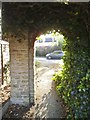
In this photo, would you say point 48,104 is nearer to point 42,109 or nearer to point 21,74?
point 42,109

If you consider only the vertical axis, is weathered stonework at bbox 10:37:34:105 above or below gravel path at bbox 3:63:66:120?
above

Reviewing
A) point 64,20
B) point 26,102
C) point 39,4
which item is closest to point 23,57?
point 26,102

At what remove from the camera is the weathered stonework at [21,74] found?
8.95 metres

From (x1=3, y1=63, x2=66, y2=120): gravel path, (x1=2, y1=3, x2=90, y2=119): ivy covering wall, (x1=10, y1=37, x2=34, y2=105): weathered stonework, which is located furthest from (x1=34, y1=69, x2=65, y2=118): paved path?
(x1=2, y1=3, x2=90, y2=119): ivy covering wall

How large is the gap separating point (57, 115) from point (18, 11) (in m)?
3.33

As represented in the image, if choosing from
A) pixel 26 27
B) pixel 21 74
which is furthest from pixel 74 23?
pixel 21 74

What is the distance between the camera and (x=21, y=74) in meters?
9.00

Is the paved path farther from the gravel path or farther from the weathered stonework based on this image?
the weathered stonework

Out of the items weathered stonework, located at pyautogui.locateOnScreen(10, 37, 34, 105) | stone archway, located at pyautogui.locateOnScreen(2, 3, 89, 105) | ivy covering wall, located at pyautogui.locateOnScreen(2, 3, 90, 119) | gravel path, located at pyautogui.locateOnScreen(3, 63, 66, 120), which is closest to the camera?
ivy covering wall, located at pyautogui.locateOnScreen(2, 3, 90, 119)

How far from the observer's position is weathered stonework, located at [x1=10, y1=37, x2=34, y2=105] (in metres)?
8.95

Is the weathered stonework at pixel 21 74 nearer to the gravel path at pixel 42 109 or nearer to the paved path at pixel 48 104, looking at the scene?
the gravel path at pixel 42 109

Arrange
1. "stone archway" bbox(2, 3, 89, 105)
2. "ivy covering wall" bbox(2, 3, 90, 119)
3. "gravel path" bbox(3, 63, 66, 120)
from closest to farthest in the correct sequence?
"ivy covering wall" bbox(2, 3, 90, 119)
"stone archway" bbox(2, 3, 89, 105)
"gravel path" bbox(3, 63, 66, 120)

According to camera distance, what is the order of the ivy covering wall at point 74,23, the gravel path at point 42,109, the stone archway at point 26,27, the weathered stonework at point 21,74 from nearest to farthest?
the ivy covering wall at point 74,23 → the stone archway at point 26,27 → the gravel path at point 42,109 → the weathered stonework at point 21,74

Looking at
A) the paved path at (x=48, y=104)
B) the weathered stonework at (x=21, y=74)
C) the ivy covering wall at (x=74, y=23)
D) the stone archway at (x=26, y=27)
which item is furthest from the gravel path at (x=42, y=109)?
the ivy covering wall at (x=74, y=23)
